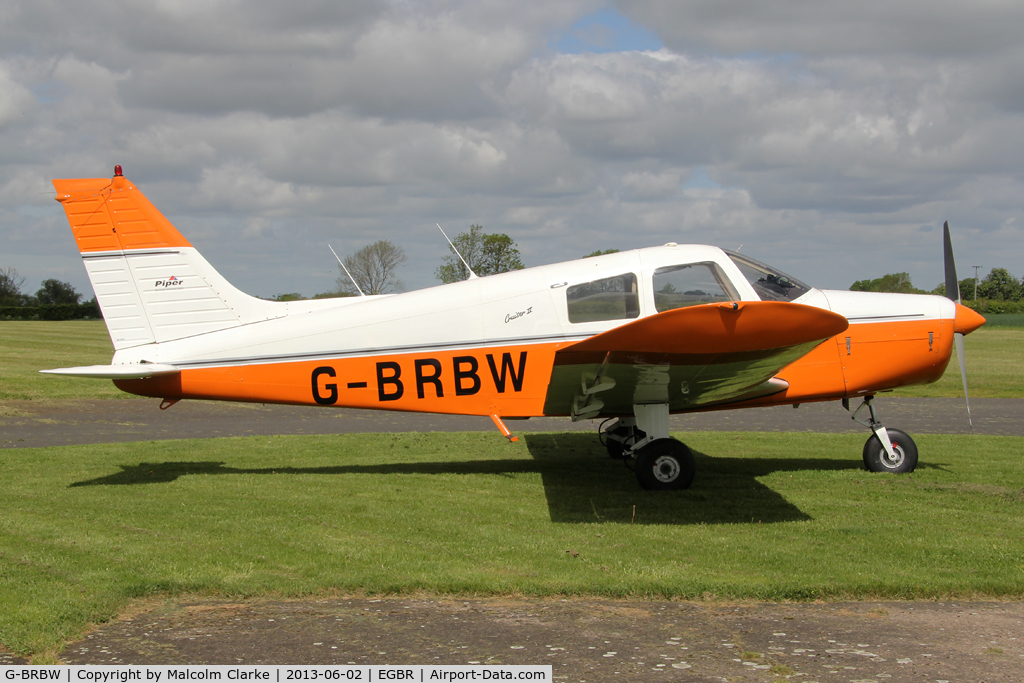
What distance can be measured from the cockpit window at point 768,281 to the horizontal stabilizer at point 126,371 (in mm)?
6039

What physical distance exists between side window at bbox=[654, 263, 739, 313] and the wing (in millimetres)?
844

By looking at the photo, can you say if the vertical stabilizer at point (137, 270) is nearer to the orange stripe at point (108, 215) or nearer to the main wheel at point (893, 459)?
the orange stripe at point (108, 215)

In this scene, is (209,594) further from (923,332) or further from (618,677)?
(923,332)

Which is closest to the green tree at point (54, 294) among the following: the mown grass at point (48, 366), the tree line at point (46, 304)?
the tree line at point (46, 304)

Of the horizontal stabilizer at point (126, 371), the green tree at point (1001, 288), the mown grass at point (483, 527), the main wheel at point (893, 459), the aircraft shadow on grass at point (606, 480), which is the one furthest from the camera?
the green tree at point (1001, 288)

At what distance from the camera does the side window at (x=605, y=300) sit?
26.1ft

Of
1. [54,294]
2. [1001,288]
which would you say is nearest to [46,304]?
[54,294]

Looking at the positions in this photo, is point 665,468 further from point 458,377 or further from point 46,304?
point 46,304

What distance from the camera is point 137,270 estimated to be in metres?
8.55

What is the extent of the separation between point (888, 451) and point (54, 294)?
113 m

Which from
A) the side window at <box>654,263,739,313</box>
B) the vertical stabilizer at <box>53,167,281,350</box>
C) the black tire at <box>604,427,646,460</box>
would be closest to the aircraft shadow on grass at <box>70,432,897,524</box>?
the black tire at <box>604,427,646,460</box>

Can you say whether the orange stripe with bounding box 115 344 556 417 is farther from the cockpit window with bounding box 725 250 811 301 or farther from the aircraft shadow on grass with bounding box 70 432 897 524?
the cockpit window with bounding box 725 250 811 301

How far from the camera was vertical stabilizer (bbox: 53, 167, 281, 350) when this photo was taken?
845cm

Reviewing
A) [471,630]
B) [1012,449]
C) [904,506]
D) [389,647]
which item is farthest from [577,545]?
[1012,449]
